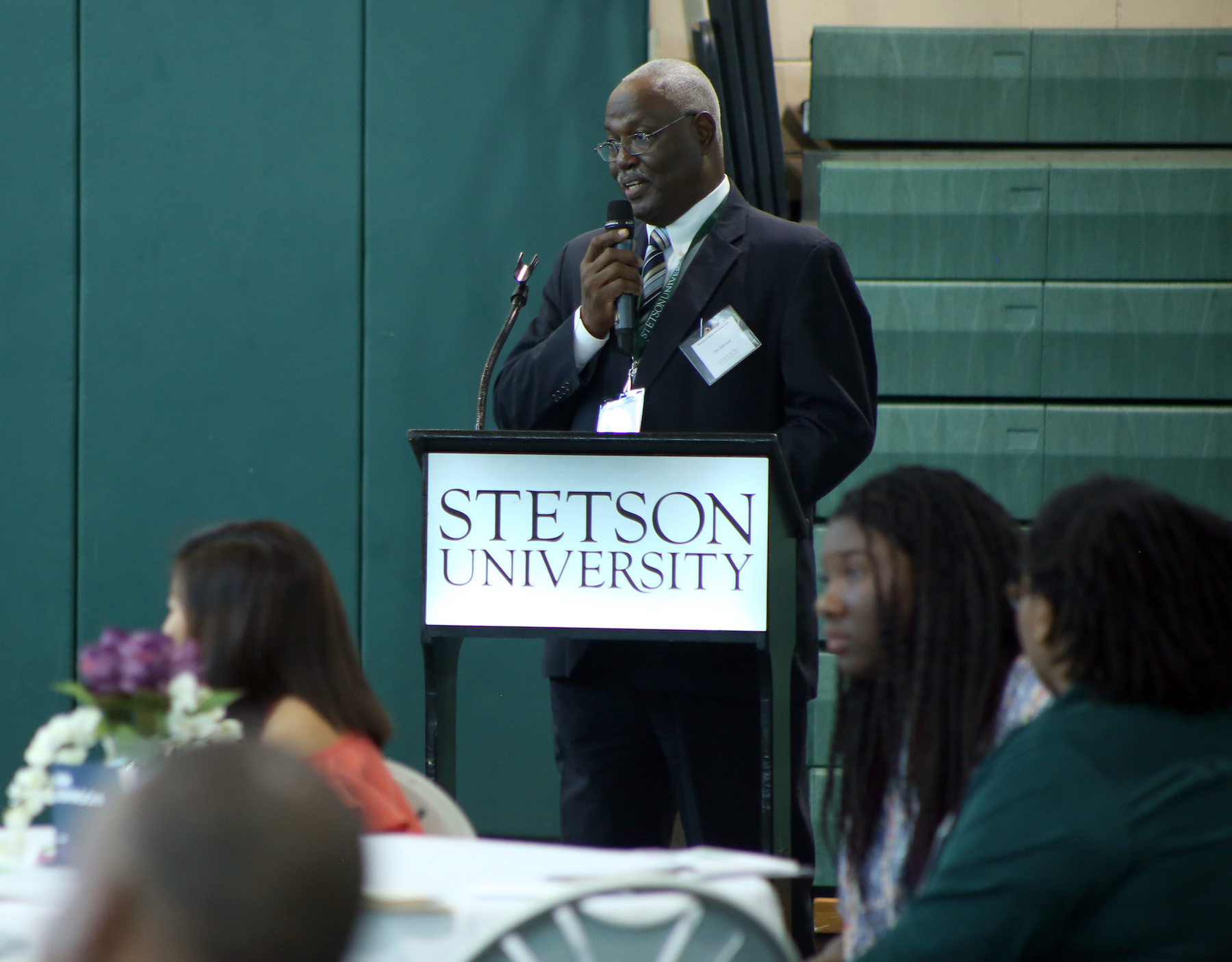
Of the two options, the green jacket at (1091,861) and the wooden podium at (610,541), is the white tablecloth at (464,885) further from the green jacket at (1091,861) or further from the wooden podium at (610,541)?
the wooden podium at (610,541)

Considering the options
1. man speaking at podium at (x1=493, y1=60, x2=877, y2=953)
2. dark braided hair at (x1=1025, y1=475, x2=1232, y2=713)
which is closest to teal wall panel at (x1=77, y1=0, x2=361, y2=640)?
man speaking at podium at (x1=493, y1=60, x2=877, y2=953)

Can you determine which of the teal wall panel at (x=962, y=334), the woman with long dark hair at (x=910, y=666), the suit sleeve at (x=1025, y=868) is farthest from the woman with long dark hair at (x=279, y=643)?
the teal wall panel at (x=962, y=334)

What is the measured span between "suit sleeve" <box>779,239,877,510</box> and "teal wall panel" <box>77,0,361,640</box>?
6.22 feet

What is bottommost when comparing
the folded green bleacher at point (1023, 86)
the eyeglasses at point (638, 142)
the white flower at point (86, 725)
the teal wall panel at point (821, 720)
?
the teal wall panel at point (821, 720)

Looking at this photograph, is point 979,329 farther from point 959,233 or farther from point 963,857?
point 963,857

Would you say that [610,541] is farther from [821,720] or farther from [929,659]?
[821,720]

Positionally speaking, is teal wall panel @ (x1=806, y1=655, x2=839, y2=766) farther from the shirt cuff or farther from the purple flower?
the purple flower

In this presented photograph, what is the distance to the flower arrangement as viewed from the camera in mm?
1211

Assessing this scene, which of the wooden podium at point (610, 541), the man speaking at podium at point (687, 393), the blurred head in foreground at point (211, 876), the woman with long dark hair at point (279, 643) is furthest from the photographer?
the man speaking at podium at point (687, 393)

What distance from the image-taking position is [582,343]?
2240 millimetres

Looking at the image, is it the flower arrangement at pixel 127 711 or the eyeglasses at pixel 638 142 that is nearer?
the flower arrangement at pixel 127 711

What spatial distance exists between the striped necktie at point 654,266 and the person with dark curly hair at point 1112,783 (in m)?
1.23

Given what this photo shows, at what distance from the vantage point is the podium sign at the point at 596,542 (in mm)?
1994

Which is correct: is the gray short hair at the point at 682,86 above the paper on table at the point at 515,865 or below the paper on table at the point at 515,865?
above
